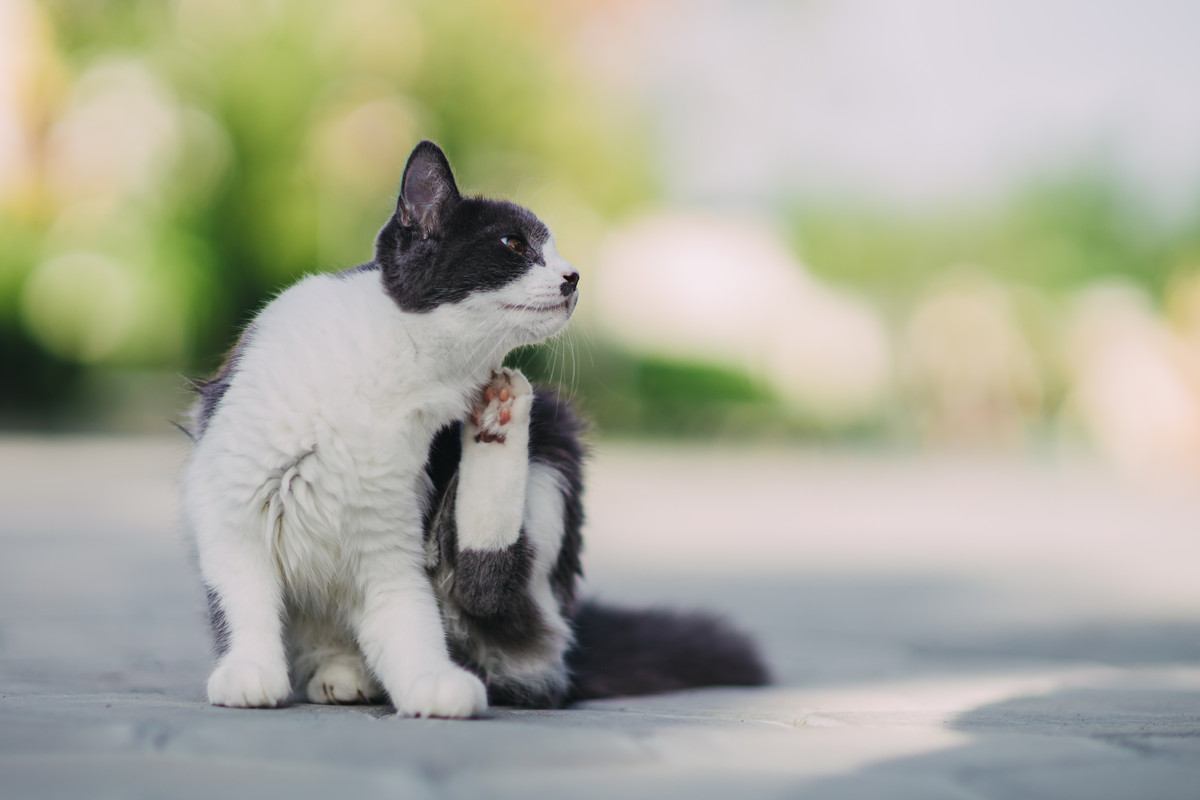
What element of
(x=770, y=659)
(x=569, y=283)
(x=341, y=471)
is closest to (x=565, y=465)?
(x=569, y=283)

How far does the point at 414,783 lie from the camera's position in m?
1.51

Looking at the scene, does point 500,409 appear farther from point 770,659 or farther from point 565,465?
point 770,659

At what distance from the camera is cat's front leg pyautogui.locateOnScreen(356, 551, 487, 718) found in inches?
79.1

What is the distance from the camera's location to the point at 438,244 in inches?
91.7

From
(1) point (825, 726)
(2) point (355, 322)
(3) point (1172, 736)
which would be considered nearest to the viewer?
(3) point (1172, 736)

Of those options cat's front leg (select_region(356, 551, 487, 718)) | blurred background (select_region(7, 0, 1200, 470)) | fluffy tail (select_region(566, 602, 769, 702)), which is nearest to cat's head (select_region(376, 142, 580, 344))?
cat's front leg (select_region(356, 551, 487, 718))

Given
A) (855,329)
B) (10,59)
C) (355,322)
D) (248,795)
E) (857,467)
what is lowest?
(248,795)

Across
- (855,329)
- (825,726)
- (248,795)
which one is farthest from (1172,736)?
(855,329)

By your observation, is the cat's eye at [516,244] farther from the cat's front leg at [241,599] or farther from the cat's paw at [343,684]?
the cat's paw at [343,684]

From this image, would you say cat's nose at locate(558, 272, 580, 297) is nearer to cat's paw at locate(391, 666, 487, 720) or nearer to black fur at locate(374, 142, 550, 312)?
black fur at locate(374, 142, 550, 312)

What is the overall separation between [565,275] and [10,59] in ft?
36.9

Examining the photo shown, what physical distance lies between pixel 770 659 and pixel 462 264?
1.50 metres

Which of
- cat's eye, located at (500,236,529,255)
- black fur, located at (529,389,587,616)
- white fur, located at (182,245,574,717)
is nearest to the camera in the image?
white fur, located at (182,245,574,717)

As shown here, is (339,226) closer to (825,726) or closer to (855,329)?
(855,329)
